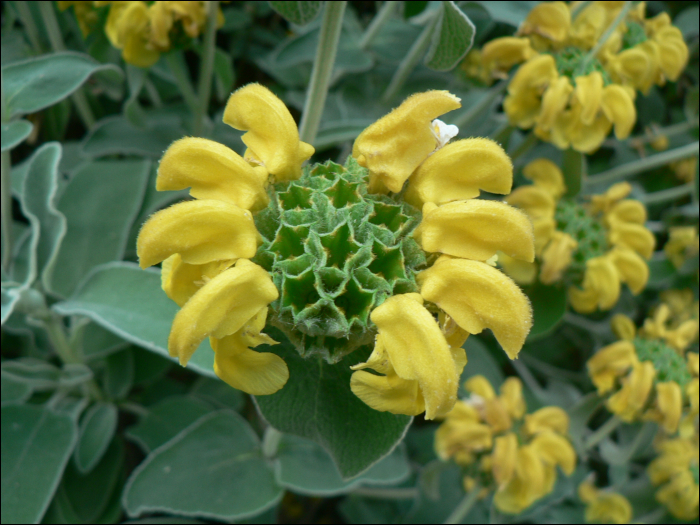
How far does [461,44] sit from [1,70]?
720 millimetres

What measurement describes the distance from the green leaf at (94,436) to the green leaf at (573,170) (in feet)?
3.30

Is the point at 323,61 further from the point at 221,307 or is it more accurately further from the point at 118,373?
the point at 118,373

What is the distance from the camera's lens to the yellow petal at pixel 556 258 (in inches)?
42.4

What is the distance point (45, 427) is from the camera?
98 centimetres

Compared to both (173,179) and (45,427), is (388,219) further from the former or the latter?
(45,427)

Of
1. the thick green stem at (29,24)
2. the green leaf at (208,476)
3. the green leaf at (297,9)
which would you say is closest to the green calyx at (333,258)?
the green leaf at (297,9)

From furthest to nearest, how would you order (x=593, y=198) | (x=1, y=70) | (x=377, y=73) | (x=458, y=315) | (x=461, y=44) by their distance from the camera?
(x=377, y=73), (x=593, y=198), (x=1, y=70), (x=461, y=44), (x=458, y=315)

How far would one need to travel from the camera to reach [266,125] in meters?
0.62

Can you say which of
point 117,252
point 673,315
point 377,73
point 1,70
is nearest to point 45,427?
point 117,252

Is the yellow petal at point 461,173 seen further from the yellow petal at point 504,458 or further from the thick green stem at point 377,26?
the thick green stem at point 377,26

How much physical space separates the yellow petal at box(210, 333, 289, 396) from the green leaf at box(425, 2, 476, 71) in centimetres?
51

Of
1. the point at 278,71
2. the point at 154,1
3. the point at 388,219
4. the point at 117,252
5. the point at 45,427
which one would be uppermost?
the point at 154,1

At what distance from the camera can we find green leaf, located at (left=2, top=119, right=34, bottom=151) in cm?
84

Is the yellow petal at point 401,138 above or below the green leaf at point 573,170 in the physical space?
above
